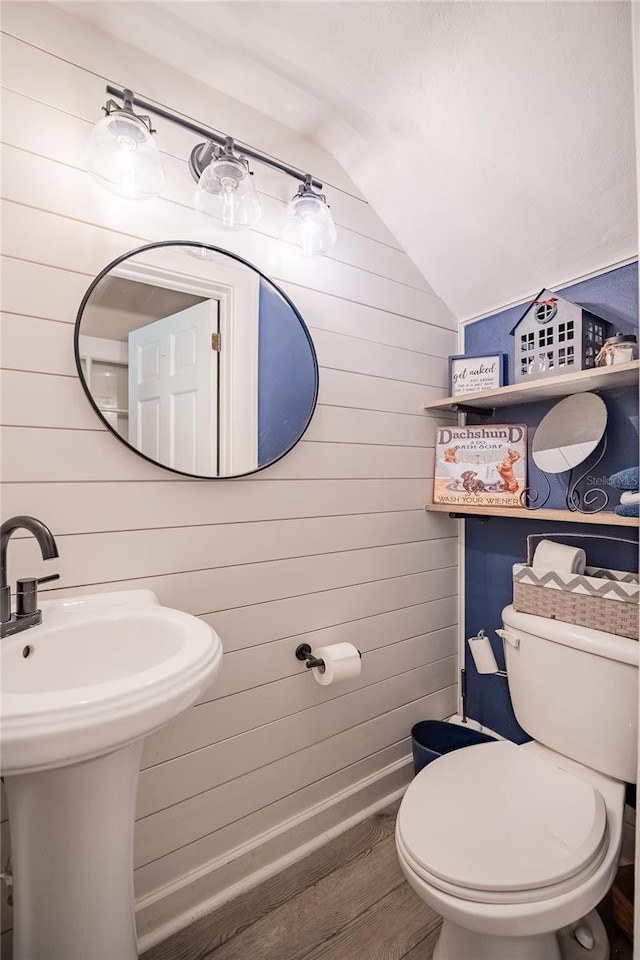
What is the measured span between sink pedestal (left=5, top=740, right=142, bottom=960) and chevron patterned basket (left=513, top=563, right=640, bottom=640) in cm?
114

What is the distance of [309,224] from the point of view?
1.29 m

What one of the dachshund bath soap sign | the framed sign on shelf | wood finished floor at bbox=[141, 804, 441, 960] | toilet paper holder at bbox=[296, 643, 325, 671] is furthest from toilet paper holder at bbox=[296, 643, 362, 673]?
the framed sign on shelf

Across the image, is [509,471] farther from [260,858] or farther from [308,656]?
[260,858]

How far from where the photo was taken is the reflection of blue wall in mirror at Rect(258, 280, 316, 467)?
1.30 m

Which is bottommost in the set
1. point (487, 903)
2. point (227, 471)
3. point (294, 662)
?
point (487, 903)

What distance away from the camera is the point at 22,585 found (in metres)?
0.88

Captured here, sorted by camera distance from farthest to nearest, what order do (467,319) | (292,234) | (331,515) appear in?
(467,319), (331,515), (292,234)

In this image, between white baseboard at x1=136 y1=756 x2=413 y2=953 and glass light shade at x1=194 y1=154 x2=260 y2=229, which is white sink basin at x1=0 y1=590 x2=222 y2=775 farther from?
glass light shade at x1=194 y1=154 x2=260 y2=229

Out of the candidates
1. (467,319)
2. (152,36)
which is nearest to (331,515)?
(467,319)

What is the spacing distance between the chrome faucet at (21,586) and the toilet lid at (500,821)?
3.11 feet

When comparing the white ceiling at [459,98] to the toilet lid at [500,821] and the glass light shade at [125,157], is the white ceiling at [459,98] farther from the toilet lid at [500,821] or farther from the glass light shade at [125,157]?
the toilet lid at [500,821]

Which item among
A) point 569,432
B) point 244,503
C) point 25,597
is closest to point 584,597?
point 569,432

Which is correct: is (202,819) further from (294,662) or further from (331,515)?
(331,515)

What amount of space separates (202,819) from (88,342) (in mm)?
1295
